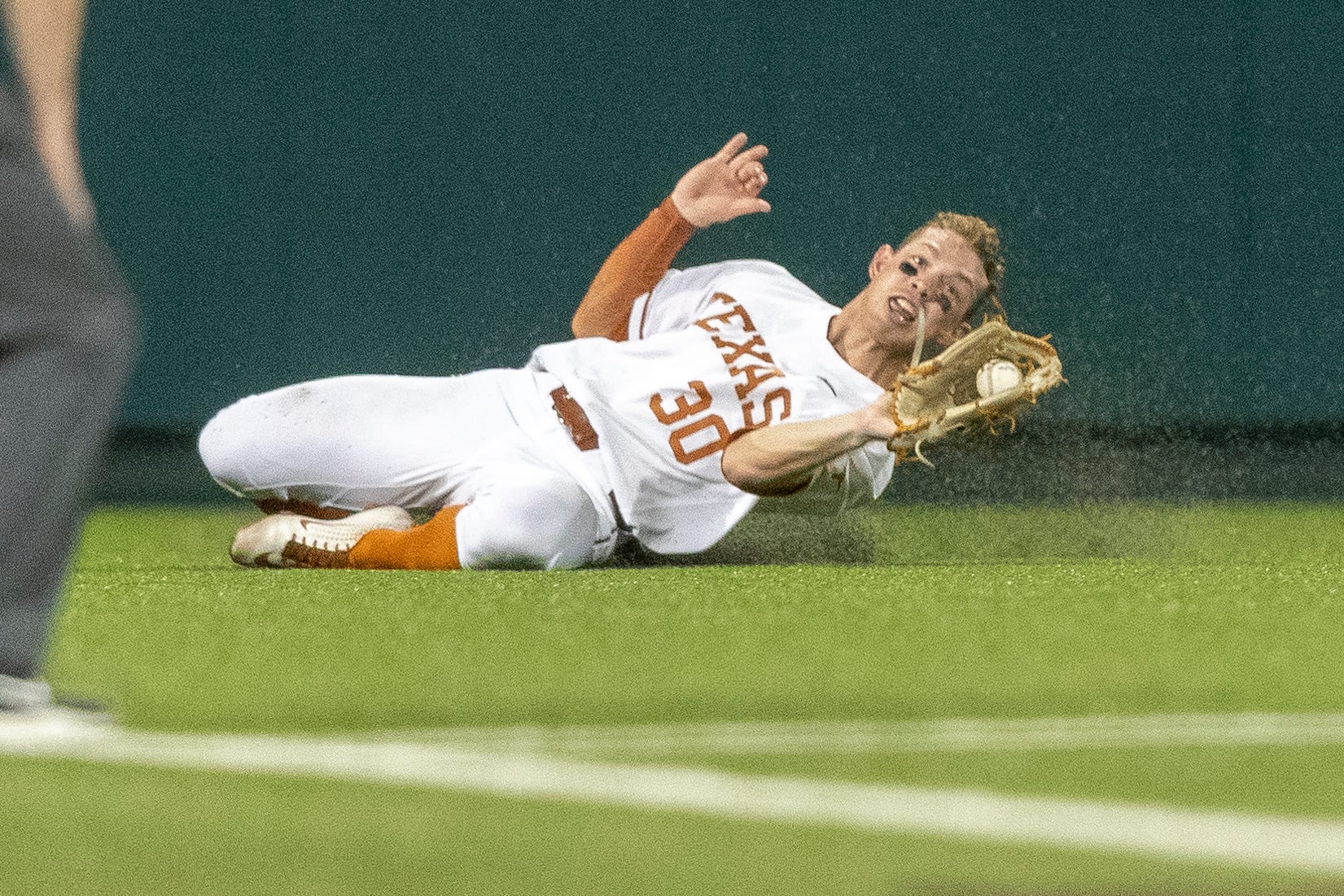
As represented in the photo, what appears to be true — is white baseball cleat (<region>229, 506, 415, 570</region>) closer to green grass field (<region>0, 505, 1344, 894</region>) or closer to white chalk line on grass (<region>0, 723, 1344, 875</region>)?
green grass field (<region>0, 505, 1344, 894</region>)

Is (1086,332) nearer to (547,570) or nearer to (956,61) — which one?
(956,61)

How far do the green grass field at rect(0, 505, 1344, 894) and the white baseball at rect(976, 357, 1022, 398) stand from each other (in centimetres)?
36

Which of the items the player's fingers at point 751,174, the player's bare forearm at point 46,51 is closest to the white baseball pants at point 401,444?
the player's fingers at point 751,174

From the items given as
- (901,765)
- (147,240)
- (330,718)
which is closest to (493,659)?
(330,718)

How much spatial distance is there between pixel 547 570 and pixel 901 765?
2.12m

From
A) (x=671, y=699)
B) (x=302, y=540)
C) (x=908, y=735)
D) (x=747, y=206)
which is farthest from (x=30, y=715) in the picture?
(x=747, y=206)

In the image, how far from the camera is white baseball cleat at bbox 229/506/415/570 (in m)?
4.04

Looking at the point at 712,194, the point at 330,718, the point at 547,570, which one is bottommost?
the point at 547,570

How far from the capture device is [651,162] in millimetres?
6312

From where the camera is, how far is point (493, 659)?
101 inches

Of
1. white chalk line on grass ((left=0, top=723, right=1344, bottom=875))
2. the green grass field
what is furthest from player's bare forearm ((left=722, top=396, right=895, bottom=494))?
white chalk line on grass ((left=0, top=723, right=1344, bottom=875))

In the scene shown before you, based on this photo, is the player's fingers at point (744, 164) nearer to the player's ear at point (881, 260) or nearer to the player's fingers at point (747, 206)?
the player's fingers at point (747, 206)

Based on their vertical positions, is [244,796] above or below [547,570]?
above

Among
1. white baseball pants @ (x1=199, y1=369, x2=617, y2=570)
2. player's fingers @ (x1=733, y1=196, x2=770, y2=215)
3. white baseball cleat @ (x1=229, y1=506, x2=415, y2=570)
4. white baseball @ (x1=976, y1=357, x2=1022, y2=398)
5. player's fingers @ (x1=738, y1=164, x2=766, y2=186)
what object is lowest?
white baseball cleat @ (x1=229, y1=506, x2=415, y2=570)
